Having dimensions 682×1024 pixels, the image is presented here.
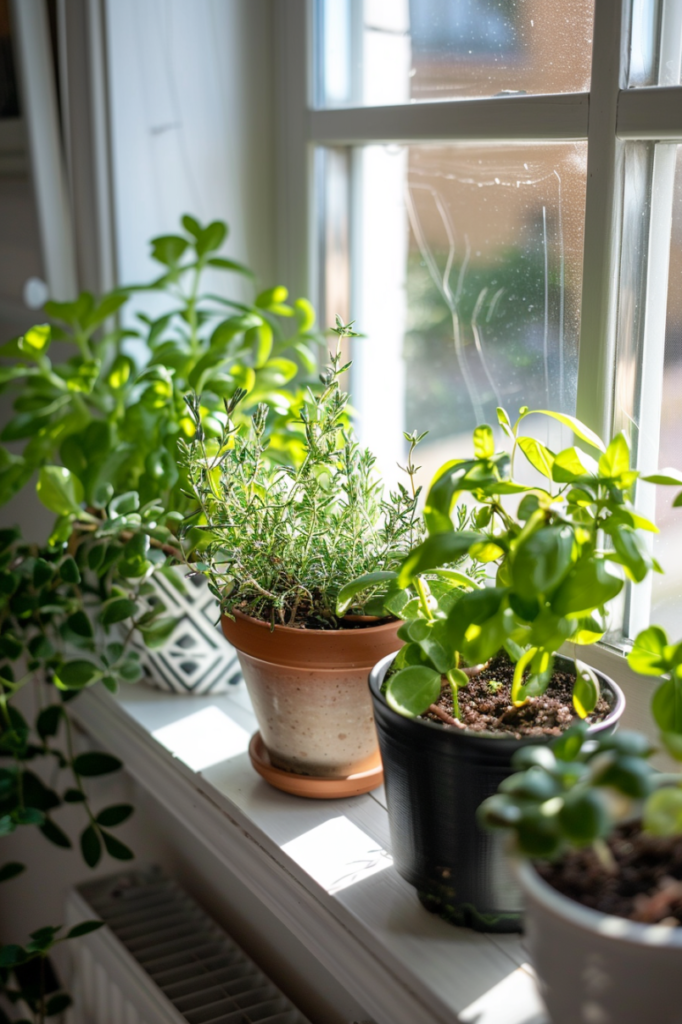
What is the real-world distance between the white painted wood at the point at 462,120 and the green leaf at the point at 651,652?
0.42 m

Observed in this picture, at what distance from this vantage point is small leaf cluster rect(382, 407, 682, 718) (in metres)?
0.53

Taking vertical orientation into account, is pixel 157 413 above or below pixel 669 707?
above

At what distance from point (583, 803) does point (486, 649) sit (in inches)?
6.1

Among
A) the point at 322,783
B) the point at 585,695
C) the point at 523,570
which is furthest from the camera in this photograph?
the point at 322,783

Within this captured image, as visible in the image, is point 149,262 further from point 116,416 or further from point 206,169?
point 116,416

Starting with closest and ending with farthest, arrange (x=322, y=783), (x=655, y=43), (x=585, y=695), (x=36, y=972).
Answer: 1. (x=585, y=695)
2. (x=655, y=43)
3. (x=322, y=783)
4. (x=36, y=972)

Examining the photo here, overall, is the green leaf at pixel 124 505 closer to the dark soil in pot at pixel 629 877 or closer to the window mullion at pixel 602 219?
the window mullion at pixel 602 219

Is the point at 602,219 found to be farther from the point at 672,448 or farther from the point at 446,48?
the point at 446,48

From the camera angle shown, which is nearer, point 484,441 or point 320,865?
point 484,441

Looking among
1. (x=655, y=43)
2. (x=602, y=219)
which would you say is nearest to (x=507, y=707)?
(x=602, y=219)

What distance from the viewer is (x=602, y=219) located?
737mm

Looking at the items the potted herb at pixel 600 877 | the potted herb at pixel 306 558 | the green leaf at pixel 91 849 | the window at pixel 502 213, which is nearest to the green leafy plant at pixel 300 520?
the potted herb at pixel 306 558

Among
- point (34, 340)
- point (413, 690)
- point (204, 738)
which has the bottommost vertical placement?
point (204, 738)

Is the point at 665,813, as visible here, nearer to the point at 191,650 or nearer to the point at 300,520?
the point at 300,520
